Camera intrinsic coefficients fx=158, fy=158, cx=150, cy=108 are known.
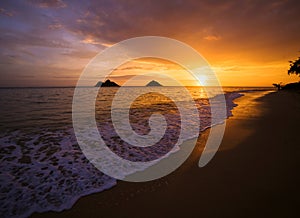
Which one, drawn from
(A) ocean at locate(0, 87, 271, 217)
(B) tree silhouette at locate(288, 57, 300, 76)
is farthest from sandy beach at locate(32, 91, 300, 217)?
(B) tree silhouette at locate(288, 57, 300, 76)

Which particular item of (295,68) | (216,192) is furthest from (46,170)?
(295,68)

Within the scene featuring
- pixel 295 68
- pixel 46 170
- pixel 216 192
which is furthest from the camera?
pixel 295 68

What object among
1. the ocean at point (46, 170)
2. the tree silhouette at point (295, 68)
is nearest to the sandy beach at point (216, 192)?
the ocean at point (46, 170)

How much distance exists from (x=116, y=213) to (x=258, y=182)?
2.95 m

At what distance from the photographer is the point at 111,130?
784cm

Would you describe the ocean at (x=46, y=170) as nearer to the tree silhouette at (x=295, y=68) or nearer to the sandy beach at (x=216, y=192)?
the sandy beach at (x=216, y=192)

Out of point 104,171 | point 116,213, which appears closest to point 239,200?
point 116,213

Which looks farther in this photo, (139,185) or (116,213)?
(139,185)

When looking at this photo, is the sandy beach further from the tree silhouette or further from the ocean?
the tree silhouette

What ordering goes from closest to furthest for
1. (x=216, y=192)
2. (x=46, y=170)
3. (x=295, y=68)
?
(x=216, y=192)
(x=46, y=170)
(x=295, y=68)

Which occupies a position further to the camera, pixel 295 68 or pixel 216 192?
pixel 295 68

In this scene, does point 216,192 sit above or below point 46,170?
above

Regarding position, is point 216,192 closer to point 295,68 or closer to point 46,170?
point 46,170

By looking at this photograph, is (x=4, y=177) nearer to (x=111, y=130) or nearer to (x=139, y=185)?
(x=139, y=185)
